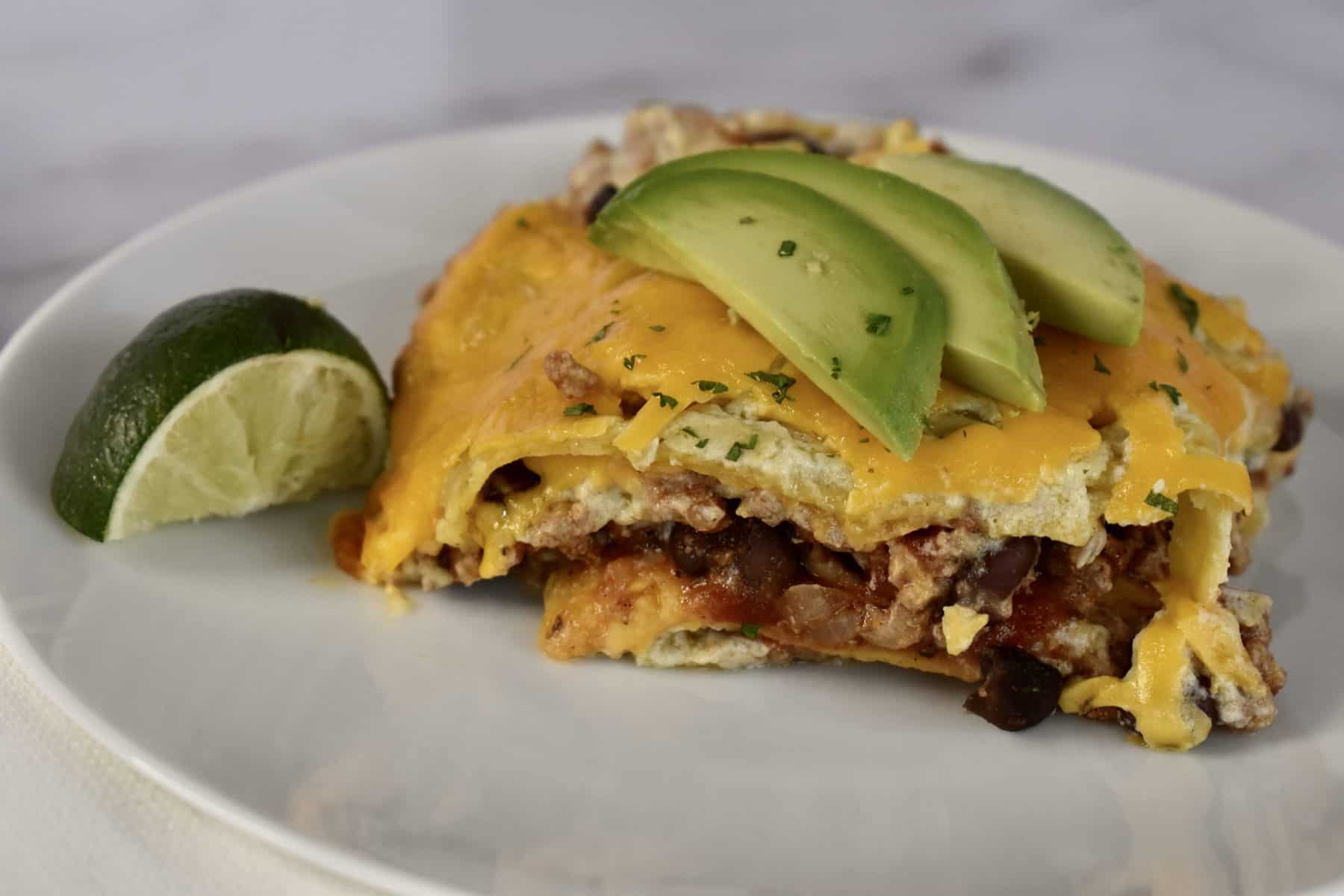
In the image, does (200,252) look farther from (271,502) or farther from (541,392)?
(541,392)

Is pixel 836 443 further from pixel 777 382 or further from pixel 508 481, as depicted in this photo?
pixel 508 481

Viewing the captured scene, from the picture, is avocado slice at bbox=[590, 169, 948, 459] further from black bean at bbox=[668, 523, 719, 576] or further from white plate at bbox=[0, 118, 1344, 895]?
white plate at bbox=[0, 118, 1344, 895]

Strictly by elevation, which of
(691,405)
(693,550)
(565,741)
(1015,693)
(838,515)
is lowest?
(565,741)

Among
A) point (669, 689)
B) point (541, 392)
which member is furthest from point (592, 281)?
point (669, 689)

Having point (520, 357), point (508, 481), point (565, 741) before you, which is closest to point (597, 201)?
point (520, 357)

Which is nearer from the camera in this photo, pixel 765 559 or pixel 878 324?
pixel 878 324

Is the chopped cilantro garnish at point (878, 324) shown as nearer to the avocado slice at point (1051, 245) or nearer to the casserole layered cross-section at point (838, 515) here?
Result: the casserole layered cross-section at point (838, 515)

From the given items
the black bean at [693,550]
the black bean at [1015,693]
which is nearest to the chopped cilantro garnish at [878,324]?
the black bean at [693,550]
